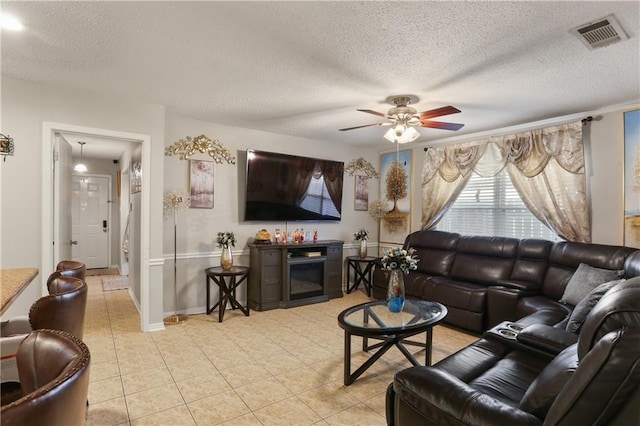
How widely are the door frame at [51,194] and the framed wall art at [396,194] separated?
387cm

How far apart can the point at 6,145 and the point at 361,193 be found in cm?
473

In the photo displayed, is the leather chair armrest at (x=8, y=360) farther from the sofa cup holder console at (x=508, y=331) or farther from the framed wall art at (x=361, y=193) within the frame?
the framed wall art at (x=361, y=193)

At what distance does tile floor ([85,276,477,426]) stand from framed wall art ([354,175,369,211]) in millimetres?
2380

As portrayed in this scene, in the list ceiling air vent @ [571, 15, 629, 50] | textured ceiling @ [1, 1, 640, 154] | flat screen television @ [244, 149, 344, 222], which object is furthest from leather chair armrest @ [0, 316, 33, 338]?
ceiling air vent @ [571, 15, 629, 50]

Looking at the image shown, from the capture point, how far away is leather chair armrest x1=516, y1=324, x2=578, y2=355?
2010 mm

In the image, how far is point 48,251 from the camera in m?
3.17

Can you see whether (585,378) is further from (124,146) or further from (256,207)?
(124,146)

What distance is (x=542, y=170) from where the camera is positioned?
4.07 m

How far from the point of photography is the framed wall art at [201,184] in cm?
433

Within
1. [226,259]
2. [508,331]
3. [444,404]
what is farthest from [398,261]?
[226,259]

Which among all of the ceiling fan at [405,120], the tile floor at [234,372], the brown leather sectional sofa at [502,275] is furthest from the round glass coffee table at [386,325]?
the ceiling fan at [405,120]

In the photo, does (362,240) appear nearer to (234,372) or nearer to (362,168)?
(362,168)

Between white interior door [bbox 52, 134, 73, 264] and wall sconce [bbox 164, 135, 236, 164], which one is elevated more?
wall sconce [bbox 164, 135, 236, 164]

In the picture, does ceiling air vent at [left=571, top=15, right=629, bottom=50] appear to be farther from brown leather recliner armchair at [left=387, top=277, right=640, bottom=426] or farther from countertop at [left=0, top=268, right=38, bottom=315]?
countertop at [left=0, top=268, right=38, bottom=315]
